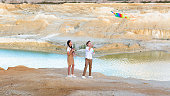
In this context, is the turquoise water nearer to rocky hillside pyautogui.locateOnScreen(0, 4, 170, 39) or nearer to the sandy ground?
the sandy ground

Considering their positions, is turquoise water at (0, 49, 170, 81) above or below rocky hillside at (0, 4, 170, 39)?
below

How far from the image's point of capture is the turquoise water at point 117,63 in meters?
14.0

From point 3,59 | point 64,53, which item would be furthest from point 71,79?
point 64,53

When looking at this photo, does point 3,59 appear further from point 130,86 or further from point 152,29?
point 152,29

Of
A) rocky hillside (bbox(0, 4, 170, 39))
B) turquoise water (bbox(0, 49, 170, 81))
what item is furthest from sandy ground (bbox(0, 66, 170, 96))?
rocky hillside (bbox(0, 4, 170, 39))

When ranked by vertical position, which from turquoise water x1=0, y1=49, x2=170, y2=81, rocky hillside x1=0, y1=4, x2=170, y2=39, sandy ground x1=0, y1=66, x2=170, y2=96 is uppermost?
rocky hillside x1=0, y1=4, x2=170, y2=39

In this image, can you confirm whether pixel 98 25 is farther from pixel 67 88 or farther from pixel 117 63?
pixel 67 88

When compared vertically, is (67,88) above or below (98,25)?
below

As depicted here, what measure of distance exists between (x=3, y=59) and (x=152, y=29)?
1618 cm

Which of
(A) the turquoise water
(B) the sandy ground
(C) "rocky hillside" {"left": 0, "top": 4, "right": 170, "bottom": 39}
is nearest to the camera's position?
(B) the sandy ground

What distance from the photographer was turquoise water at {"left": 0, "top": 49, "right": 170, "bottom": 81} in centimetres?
1405

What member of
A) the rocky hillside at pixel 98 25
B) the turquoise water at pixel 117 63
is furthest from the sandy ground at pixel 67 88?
the rocky hillside at pixel 98 25

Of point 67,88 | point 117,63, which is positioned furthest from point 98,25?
point 67,88

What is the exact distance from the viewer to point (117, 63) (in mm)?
17047
